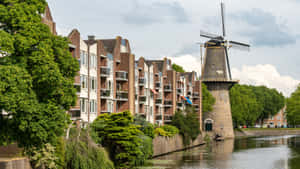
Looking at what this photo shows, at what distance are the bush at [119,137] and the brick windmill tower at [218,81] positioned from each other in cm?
6319

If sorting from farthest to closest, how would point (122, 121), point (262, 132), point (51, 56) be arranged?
point (262, 132) < point (122, 121) < point (51, 56)

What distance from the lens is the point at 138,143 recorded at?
49.1m

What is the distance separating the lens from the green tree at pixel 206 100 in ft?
363

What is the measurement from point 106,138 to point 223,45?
6912 centimetres

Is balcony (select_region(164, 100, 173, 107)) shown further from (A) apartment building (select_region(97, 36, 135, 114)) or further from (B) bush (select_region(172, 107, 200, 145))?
(A) apartment building (select_region(97, 36, 135, 114))

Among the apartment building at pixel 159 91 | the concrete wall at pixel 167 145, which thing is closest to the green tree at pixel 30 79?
the concrete wall at pixel 167 145

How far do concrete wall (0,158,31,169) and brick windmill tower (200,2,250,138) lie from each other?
263 feet

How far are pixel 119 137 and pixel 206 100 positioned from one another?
66.1m

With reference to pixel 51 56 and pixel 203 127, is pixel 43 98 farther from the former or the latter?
pixel 203 127

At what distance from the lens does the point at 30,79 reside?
26250 mm

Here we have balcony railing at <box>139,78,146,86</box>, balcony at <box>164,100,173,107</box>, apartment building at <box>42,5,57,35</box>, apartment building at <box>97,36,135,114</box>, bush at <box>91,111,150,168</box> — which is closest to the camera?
apartment building at <box>42,5,57,35</box>

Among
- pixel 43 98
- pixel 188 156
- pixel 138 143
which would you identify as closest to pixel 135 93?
pixel 188 156

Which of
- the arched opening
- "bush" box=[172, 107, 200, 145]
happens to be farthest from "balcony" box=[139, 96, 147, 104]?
the arched opening

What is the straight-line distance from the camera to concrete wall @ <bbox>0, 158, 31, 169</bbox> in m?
30.6
